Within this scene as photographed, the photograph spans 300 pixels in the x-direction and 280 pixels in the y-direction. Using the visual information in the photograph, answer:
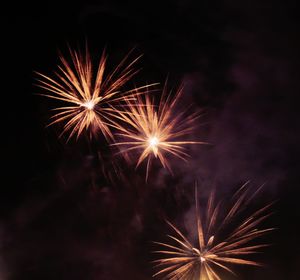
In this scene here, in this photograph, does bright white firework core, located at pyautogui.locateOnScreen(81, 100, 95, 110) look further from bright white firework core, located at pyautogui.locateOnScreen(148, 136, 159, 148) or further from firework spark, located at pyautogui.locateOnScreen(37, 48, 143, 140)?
bright white firework core, located at pyautogui.locateOnScreen(148, 136, 159, 148)

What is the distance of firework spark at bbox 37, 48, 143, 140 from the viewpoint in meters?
5.92

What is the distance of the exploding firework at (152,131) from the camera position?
6043mm

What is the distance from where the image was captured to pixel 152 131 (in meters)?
6.00

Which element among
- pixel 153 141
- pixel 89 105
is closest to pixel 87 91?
pixel 89 105

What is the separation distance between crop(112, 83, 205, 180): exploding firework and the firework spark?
318 millimetres

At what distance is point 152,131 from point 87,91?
1581 millimetres

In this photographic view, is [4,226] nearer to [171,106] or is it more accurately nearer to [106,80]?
[106,80]

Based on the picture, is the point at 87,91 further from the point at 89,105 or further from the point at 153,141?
the point at 153,141

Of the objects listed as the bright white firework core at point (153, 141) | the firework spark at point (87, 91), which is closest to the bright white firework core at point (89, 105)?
the firework spark at point (87, 91)

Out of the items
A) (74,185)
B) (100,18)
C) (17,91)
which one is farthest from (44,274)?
(100,18)

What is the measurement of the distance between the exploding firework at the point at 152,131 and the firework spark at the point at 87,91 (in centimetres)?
32

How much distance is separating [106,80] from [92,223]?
364 centimetres

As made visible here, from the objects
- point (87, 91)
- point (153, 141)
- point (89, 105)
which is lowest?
point (153, 141)

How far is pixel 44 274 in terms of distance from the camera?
24.2 ft
